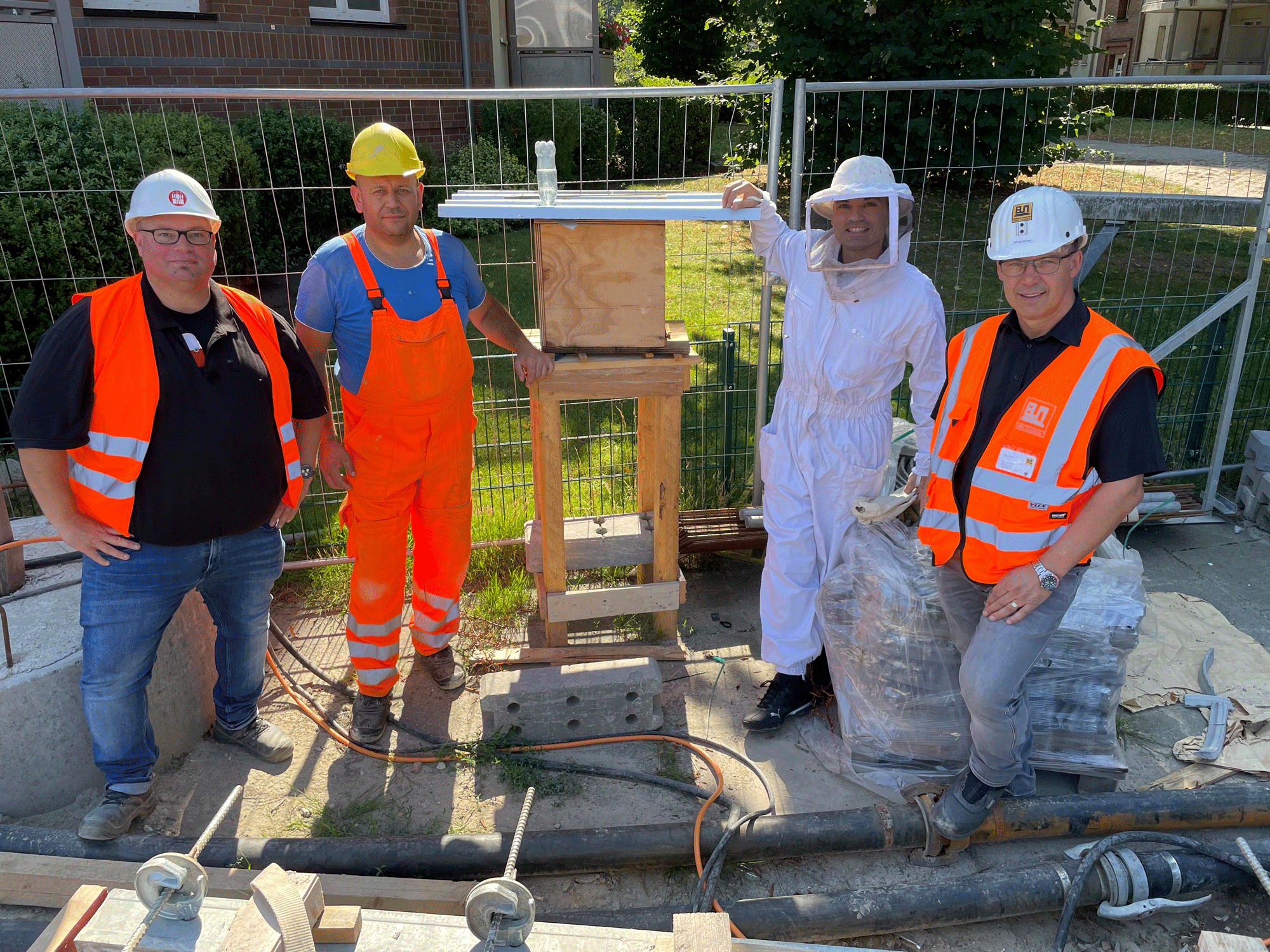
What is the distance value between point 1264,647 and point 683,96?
12.2 ft

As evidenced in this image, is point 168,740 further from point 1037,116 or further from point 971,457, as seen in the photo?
point 1037,116

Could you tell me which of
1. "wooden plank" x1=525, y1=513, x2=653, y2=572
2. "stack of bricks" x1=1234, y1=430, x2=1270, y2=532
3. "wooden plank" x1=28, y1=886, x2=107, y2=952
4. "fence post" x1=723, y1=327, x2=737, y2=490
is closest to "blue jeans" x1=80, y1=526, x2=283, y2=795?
"wooden plank" x1=525, y1=513, x2=653, y2=572

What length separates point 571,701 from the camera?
3762 millimetres

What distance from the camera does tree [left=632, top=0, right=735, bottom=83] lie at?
22.1 m

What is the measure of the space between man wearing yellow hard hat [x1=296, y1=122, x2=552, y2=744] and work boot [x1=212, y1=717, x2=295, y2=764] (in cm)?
28

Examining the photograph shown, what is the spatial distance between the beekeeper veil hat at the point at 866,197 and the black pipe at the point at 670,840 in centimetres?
196

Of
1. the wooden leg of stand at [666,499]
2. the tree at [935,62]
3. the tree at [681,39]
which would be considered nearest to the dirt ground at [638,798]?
the wooden leg of stand at [666,499]

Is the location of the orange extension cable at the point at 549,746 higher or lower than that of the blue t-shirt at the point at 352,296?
lower

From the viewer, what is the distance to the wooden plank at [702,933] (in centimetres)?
159

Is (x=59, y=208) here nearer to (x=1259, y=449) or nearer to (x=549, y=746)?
(x=549, y=746)

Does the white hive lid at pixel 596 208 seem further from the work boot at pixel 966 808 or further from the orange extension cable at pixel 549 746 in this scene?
the work boot at pixel 966 808

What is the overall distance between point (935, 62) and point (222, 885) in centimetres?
973

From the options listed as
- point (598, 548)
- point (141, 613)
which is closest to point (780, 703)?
point (598, 548)

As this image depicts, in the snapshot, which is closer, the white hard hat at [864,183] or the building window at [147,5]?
the white hard hat at [864,183]
